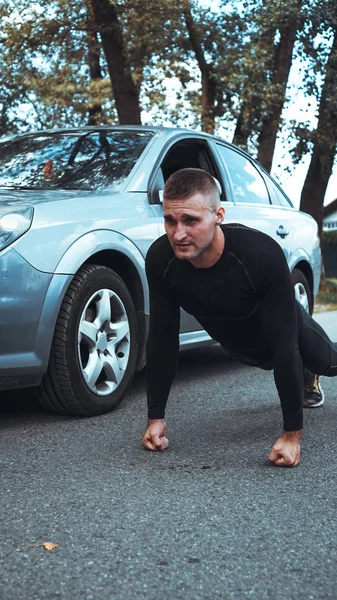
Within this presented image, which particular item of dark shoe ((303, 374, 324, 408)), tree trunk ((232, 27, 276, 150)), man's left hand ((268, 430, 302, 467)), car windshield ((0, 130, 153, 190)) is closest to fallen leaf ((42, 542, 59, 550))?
man's left hand ((268, 430, 302, 467))

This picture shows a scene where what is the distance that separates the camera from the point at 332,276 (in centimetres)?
3369

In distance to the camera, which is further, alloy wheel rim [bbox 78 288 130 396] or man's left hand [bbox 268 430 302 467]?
alloy wheel rim [bbox 78 288 130 396]

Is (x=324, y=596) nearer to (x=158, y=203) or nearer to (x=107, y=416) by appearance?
(x=107, y=416)

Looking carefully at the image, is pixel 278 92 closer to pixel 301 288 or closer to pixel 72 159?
pixel 301 288

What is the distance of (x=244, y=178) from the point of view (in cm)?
693

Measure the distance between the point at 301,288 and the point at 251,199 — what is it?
2.87 ft

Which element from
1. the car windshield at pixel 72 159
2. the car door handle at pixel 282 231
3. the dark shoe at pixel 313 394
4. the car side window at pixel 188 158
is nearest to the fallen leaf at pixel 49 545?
the dark shoe at pixel 313 394

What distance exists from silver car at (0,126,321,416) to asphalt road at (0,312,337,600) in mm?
313

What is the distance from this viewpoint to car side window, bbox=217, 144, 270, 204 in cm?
668

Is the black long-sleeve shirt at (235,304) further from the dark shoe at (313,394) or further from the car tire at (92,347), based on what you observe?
the dark shoe at (313,394)

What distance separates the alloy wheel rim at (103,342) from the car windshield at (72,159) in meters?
0.81

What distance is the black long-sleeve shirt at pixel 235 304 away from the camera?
148 inches

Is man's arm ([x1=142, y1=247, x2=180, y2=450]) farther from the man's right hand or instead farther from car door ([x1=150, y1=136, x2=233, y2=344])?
car door ([x1=150, y1=136, x2=233, y2=344])

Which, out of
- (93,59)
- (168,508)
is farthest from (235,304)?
(93,59)
